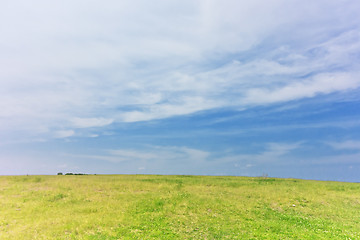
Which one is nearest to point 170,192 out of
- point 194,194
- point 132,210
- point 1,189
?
point 194,194

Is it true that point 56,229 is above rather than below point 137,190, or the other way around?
below

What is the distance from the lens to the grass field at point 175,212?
28203 mm

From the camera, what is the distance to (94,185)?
49031 millimetres

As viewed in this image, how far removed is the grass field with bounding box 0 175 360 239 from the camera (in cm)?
2820

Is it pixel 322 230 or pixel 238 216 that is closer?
pixel 322 230

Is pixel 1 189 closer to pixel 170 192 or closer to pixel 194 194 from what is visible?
pixel 170 192

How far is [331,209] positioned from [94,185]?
38.3 metres

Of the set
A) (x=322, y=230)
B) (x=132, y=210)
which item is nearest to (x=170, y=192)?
(x=132, y=210)

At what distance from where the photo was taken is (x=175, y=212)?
33.2 m

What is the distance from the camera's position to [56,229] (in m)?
28.7

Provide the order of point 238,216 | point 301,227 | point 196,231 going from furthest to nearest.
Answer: point 238,216 → point 301,227 → point 196,231

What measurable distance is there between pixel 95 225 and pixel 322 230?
2511cm

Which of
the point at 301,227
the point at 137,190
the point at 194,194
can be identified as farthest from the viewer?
the point at 137,190

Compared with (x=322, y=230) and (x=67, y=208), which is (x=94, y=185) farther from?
(x=322, y=230)
